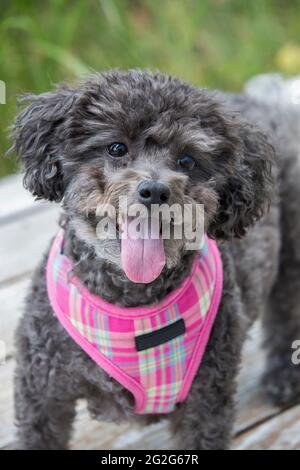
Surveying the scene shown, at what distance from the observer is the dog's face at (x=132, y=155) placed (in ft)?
6.96

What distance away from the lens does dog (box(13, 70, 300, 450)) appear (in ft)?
7.12

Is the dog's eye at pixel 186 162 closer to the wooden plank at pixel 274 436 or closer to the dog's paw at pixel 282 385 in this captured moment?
the wooden plank at pixel 274 436

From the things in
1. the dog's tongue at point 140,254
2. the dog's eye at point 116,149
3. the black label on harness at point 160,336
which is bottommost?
the black label on harness at point 160,336

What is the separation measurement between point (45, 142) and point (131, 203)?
35 cm

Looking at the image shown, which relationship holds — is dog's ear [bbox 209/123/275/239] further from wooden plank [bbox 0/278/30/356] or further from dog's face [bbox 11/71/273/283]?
wooden plank [bbox 0/278/30/356]

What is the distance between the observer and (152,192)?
2.05 m

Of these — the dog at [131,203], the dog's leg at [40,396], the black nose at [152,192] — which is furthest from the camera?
the dog's leg at [40,396]

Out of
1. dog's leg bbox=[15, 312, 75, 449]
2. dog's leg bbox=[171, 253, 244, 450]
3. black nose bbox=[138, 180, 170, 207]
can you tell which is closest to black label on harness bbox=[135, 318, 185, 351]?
dog's leg bbox=[171, 253, 244, 450]

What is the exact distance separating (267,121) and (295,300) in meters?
0.73

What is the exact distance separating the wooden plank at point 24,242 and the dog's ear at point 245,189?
5.03ft

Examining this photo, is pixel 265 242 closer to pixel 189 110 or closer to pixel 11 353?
pixel 189 110

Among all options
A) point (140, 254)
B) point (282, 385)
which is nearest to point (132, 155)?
point (140, 254)

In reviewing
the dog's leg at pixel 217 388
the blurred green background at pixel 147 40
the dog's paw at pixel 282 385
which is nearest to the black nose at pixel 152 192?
the dog's leg at pixel 217 388

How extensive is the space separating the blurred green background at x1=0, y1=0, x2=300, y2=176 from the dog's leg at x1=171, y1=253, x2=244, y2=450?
2191 mm
